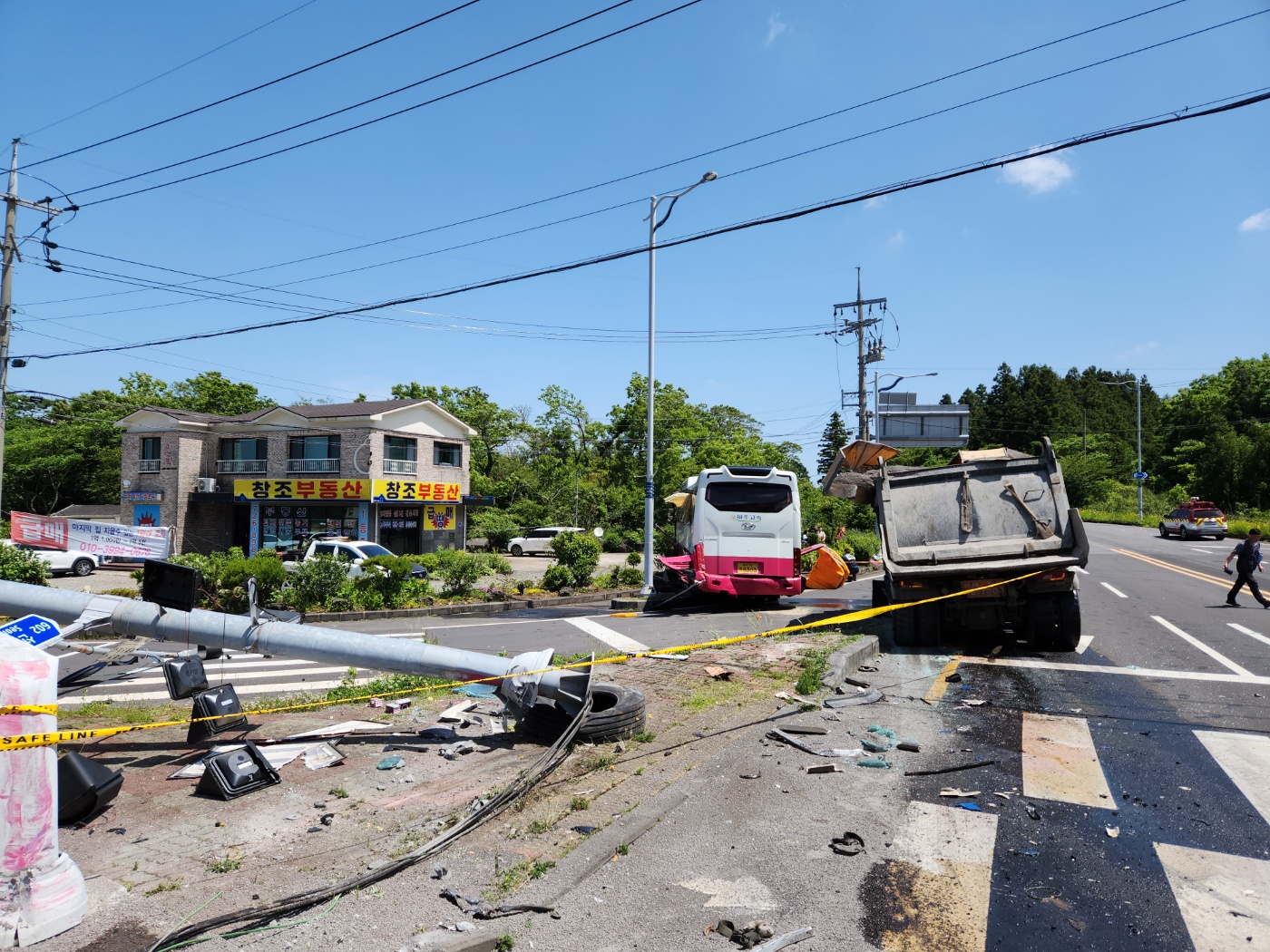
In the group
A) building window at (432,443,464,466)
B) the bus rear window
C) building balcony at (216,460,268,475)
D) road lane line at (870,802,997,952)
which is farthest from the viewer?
building window at (432,443,464,466)

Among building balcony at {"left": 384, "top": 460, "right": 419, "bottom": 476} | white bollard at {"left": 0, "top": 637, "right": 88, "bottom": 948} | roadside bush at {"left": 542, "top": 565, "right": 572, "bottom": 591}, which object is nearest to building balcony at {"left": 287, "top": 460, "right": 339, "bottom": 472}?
building balcony at {"left": 384, "top": 460, "right": 419, "bottom": 476}

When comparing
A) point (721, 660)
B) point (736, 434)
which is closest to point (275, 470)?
point (721, 660)

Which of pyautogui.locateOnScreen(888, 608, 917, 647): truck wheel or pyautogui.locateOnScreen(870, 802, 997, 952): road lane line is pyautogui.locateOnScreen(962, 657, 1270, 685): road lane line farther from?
pyautogui.locateOnScreen(870, 802, 997, 952): road lane line

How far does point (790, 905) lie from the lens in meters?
3.87

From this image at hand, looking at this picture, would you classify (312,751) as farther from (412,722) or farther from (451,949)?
(451,949)

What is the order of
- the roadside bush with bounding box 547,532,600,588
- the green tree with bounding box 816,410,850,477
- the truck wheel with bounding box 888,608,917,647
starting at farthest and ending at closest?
the green tree with bounding box 816,410,850,477
the roadside bush with bounding box 547,532,600,588
the truck wheel with bounding box 888,608,917,647

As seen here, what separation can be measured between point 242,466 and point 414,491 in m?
8.95

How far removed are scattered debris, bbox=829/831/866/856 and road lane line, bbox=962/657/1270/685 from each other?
610 cm

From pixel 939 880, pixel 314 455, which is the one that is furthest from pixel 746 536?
pixel 314 455

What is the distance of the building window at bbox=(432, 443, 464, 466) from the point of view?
4084 centimetres

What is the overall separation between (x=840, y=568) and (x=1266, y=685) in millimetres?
8817

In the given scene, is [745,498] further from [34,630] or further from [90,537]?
[90,537]

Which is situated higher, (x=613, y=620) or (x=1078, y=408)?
(x=1078, y=408)

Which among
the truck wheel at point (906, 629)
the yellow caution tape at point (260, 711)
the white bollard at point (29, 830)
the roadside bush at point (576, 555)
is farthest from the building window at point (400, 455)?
the white bollard at point (29, 830)
